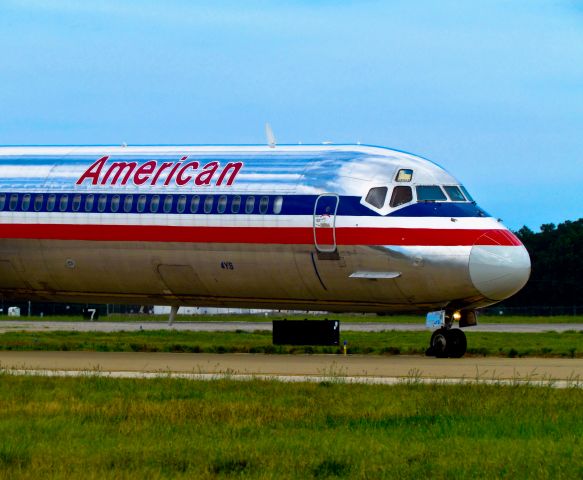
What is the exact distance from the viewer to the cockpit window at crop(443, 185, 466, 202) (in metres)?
37.0

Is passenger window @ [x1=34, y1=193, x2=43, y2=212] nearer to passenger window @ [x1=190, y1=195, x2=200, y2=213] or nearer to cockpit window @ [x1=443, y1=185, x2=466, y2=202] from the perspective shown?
passenger window @ [x1=190, y1=195, x2=200, y2=213]

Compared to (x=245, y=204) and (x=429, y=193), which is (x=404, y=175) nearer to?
(x=429, y=193)

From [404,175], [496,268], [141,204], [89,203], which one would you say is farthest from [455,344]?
[89,203]

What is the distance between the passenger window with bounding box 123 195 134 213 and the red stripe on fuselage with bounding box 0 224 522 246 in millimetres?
539

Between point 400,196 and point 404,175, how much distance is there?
2.49ft

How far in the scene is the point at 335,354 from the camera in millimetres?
40844

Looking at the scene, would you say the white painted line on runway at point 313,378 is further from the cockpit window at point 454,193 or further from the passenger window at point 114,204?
the passenger window at point 114,204

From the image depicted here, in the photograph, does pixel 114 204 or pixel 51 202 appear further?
pixel 51 202

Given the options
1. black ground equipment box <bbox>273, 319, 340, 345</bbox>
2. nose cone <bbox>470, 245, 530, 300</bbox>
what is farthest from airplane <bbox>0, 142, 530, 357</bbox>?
black ground equipment box <bbox>273, 319, 340, 345</bbox>

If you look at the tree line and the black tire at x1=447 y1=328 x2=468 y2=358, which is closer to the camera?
the black tire at x1=447 y1=328 x2=468 y2=358

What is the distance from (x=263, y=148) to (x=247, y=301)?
496 centimetres

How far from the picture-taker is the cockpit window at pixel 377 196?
120ft

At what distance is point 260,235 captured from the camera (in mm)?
37875

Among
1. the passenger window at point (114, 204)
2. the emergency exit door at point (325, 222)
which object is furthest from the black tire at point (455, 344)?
the passenger window at point (114, 204)
